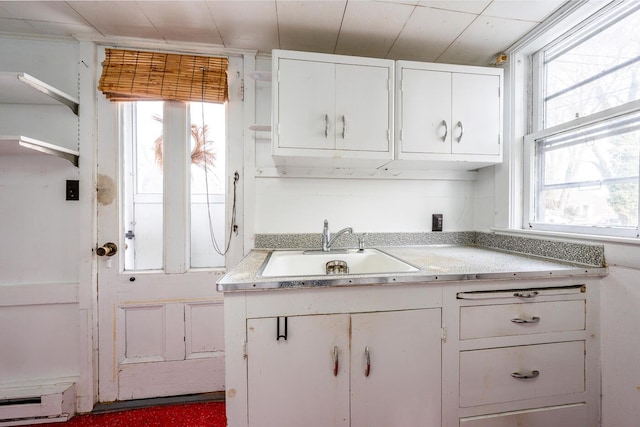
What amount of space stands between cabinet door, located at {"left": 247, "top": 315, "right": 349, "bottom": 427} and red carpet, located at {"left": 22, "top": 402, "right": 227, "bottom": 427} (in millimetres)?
716

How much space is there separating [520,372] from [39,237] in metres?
2.70

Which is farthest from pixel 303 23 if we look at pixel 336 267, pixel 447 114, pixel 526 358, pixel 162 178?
pixel 526 358

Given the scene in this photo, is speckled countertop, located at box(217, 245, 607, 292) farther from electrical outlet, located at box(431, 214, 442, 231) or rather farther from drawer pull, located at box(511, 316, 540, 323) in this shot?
electrical outlet, located at box(431, 214, 442, 231)

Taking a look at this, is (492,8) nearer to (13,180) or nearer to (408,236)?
(408,236)

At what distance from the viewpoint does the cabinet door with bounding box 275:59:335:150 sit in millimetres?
1356

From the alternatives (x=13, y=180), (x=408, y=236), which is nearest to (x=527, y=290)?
(x=408, y=236)

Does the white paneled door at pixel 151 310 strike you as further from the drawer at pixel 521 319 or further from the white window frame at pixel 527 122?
the white window frame at pixel 527 122

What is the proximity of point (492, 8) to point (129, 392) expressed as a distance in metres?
3.02

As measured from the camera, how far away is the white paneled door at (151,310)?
62.0 inches

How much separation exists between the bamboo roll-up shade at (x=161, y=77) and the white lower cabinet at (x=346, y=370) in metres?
1.44

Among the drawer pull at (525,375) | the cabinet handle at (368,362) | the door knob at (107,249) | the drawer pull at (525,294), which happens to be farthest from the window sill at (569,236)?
the door knob at (107,249)

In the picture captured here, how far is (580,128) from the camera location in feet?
4.37

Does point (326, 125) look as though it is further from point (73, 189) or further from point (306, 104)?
point (73, 189)

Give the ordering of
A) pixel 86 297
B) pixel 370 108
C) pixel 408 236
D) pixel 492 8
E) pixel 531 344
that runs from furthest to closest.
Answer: pixel 408 236, pixel 86 297, pixel 370 108, pixel 492 8, pixel 531 344
